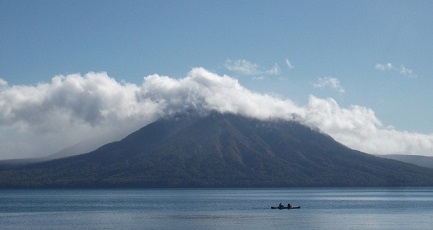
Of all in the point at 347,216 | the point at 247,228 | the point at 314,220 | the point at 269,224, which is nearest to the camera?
the point at 247,228

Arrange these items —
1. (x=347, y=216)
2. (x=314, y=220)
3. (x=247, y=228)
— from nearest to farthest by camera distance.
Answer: (x=247, y=228), (x=314, y=220), (x=347, y=216)

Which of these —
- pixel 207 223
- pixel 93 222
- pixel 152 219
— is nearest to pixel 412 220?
pixel 207 223

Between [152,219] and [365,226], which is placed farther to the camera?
[152,219]

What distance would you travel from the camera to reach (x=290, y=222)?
87750mm

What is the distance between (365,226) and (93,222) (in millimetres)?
32349

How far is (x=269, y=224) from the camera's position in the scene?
276 ft

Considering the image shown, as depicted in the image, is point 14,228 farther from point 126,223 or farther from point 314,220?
point 314,220

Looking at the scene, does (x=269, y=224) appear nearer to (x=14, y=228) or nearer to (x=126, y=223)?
(x=126, y=223)

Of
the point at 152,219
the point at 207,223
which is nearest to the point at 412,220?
the point at 207,223

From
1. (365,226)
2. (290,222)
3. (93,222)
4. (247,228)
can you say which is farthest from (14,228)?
(365,226)

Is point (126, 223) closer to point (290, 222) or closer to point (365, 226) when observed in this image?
point (290, 222)

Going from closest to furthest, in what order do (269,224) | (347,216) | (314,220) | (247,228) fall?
(247,228)
(269,224)
(314,220)
(347,216)

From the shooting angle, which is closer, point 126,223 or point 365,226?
point 365,226

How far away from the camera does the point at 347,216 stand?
99062 millimetres
